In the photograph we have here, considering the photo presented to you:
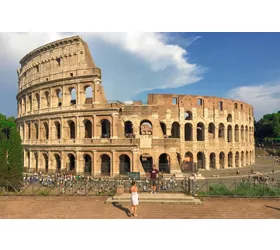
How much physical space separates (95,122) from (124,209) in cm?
1575

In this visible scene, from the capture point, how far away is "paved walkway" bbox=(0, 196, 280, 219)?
9.27 m

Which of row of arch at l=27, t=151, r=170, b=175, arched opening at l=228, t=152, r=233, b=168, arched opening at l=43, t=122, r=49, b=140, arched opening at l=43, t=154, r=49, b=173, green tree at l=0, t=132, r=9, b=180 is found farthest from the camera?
arched opening at l=228, t=152, r=233, b=168

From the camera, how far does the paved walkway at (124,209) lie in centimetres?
927

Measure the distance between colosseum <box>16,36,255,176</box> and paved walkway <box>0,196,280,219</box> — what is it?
12576mm

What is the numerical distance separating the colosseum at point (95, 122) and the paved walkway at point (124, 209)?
12576mm

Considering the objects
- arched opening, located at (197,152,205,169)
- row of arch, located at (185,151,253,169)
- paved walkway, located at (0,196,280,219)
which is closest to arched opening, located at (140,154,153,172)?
row of arch, located at (185,151,253,169)

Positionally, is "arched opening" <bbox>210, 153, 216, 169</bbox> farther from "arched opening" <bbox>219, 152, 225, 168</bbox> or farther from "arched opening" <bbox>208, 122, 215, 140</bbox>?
"arched opening" <bbox>208, 122, 215, 140</bbox>

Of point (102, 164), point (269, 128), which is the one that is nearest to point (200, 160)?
point (102, 164)

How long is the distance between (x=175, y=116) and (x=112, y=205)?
20383mm

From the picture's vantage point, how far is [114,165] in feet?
77.8

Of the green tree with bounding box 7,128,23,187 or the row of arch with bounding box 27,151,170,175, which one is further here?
the row of arch with bounding box 27,151,170,175

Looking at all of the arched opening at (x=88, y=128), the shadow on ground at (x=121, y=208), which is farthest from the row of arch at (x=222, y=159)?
the shadow on ground at (x=121, y=208)

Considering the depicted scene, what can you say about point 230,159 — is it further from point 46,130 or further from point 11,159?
point 11,159

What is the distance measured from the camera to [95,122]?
24.4 metres
